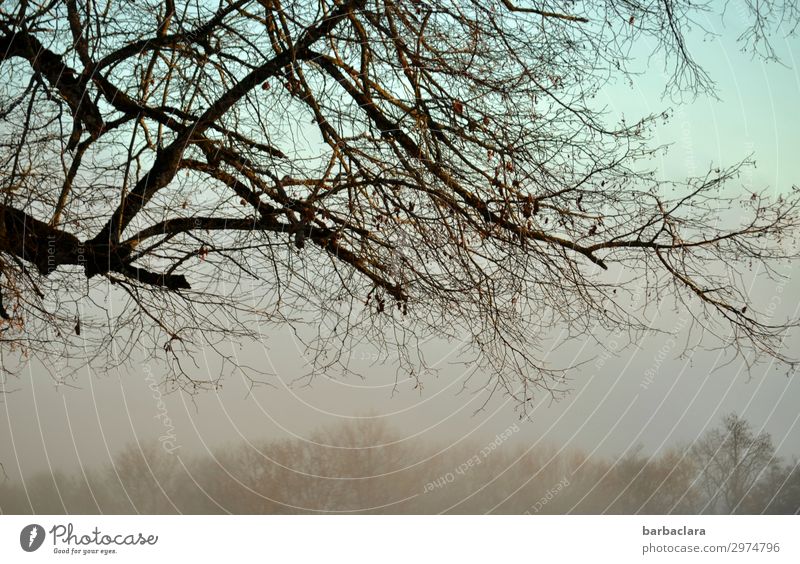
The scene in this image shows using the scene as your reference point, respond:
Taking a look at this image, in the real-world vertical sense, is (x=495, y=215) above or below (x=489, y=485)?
above

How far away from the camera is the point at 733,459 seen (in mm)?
5809

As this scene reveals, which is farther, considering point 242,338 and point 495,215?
point 242,338

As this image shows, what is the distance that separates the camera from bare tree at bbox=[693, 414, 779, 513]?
5.73 metres

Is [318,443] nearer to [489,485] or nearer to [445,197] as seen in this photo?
[489,485]

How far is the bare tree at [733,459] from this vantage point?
5727 mm

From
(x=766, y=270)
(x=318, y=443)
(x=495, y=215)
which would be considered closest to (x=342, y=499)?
(x=318, y=443)

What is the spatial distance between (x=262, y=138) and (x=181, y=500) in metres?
2.33

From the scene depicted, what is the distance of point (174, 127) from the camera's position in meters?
5.60

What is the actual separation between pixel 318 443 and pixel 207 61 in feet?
8.09

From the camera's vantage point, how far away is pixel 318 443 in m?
5.85

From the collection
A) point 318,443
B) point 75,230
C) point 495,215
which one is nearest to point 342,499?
point 318,443
